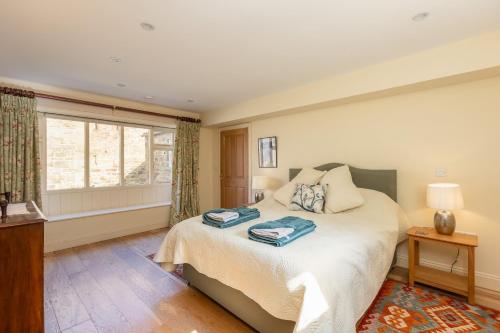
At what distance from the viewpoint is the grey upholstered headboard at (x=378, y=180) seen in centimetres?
281

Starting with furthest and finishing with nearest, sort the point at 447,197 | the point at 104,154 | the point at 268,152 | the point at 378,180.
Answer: the point at 268,152 < the point at 104,154 < the point at 378,180 < the point at 447,197

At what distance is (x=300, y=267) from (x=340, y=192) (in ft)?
5.19

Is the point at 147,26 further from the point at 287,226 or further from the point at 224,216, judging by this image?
the point at 287,226

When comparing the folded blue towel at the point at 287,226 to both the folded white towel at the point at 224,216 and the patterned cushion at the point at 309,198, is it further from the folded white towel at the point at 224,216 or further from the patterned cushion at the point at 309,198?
the patterned cushion at the point at 309,198

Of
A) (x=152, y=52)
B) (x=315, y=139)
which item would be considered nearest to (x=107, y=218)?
(x=152, y=52)

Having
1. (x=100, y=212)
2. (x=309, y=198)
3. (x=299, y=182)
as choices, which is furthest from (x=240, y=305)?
(x=100, y=212)

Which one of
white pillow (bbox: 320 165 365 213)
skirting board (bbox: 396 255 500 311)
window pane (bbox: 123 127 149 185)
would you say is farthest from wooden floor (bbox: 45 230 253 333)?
skirting board (bbox: 396 255 500 311)

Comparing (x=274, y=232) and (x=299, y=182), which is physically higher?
(x=299, y=182)

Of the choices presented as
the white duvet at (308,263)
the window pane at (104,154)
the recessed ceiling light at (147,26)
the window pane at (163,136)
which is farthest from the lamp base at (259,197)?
the recessed ceiling light at (147,26)

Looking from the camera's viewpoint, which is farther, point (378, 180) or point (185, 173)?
point (185, 173)

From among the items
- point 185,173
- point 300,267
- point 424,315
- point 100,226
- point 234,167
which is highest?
point 234,167

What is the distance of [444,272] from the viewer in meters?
2.45

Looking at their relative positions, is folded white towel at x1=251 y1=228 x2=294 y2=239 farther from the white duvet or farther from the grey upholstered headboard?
the grey upholstered headboard

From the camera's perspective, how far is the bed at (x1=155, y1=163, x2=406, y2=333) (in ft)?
4.39
